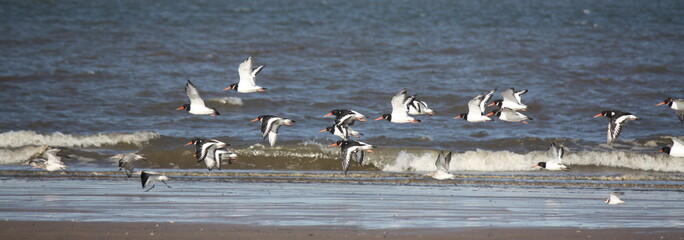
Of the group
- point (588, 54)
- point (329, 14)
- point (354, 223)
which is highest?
point (329, 14)

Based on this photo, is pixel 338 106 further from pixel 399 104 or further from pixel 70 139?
pixel 399 104

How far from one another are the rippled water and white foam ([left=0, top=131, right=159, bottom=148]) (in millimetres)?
46

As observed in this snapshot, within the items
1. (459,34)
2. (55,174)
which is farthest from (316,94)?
(459,34)

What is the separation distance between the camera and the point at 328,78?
26.9 metres

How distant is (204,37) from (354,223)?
27.0 m

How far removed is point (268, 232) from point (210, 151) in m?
6.03

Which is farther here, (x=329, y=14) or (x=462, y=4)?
(x=462, y=4)

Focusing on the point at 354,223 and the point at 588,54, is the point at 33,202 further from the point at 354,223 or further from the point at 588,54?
the point at 588,54

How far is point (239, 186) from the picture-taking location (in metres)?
12.9

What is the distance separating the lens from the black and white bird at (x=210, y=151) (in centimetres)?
1388

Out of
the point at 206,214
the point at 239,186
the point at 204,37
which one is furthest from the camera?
the point at 204,37

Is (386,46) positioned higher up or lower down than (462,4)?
lower down

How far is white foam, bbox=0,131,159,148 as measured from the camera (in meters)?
18.5

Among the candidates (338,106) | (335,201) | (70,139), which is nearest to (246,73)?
(335,201)
